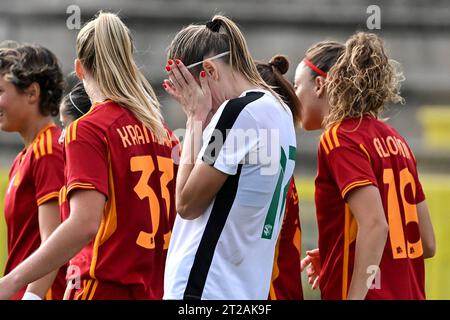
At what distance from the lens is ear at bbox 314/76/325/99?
5.54 m

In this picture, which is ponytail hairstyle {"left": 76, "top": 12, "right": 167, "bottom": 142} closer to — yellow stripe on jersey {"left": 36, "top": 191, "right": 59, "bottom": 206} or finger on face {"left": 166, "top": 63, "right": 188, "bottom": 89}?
finger on face {"left": 166, "top": 63, "right": 188, "bottom": 89}

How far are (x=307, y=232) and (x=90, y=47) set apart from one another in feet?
15.9

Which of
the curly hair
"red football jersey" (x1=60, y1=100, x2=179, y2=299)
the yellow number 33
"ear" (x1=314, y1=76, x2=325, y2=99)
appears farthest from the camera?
the curly hair

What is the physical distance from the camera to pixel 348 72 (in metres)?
5.27

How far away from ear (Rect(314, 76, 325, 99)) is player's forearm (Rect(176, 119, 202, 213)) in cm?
112

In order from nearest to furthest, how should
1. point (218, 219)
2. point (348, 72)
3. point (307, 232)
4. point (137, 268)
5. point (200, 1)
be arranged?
point (218, 219) → point (137, 268) → point (348, 72) → point (307, 232) → point (200, 1)

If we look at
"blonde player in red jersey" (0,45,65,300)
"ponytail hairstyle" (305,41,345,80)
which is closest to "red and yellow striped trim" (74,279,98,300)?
"blonde player in red jersey" (0,45,65,300)

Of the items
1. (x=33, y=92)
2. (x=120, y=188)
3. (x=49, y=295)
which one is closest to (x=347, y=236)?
(x=120, y=188)

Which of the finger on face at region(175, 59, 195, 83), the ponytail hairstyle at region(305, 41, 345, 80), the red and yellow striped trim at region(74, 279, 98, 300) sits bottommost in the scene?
the red and yellow striped trim at region(74, 279, 98, 300)

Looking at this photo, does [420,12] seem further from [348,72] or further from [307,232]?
[348,72]

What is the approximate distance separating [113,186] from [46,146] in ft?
3.02

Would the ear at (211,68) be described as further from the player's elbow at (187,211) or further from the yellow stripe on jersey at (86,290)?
the yellow stripe on jersey at (86,290)

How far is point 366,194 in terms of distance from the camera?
497 centimetres
